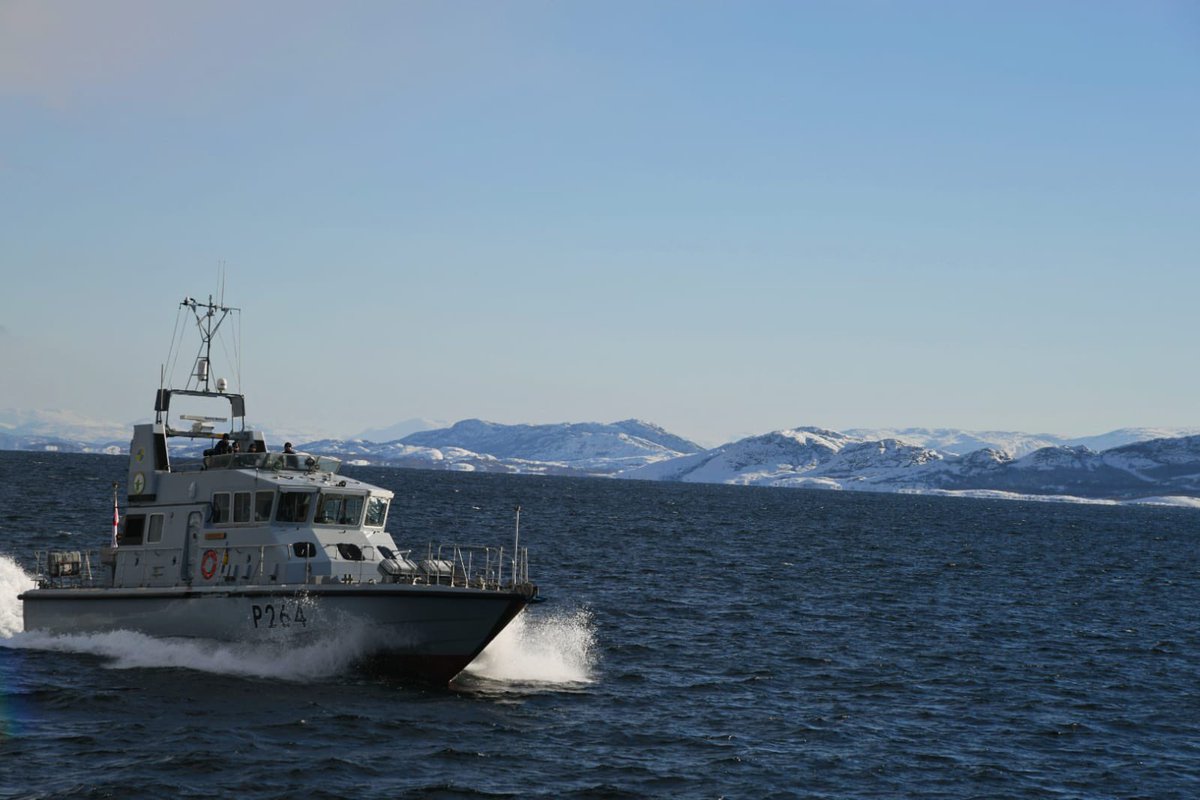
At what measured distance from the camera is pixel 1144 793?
81.7 ft

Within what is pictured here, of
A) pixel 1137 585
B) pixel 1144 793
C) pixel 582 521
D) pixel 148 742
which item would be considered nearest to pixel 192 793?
pixel 148 742

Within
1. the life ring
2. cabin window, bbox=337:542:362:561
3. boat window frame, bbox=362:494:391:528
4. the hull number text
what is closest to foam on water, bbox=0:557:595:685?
the hull number text

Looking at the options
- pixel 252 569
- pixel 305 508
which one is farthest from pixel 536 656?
pixel 252 569

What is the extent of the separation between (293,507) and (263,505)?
2.49ft

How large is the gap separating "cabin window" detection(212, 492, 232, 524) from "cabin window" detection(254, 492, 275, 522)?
108cm

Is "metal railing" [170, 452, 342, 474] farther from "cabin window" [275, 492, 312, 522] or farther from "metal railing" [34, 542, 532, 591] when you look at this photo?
"metal railing" [34, 542, 532, 591]

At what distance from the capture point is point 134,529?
1364 inches

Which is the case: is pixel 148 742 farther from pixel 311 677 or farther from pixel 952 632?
pixel 952 632

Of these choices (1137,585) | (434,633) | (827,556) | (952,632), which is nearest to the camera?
(434,633)

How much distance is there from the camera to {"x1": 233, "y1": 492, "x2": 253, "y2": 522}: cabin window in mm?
32312

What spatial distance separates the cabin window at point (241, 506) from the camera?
1272 inches

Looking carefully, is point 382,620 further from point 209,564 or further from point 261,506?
point 209,564

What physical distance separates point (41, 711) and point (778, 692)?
17.6 meters

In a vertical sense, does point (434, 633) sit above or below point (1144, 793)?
above
